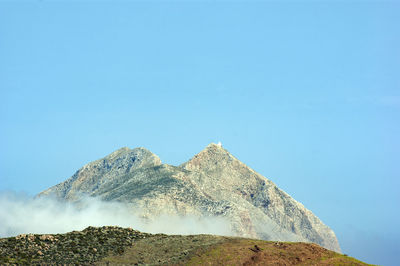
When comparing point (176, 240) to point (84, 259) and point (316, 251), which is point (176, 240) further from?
point (316, 251)

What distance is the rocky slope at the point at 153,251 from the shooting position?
115m

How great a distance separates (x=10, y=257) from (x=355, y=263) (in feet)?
220

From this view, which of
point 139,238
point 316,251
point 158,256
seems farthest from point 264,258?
point 139,238

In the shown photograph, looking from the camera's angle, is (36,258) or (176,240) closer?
(36,258)

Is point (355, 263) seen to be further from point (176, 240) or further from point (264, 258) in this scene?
point (176, 240)

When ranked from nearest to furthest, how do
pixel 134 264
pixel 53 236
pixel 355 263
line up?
pixel 355 263
pixel 134 264
pixel 53 236

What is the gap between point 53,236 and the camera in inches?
5113

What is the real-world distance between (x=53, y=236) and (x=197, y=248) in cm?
3247

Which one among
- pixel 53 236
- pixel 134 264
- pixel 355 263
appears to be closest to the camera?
pixel 355 263

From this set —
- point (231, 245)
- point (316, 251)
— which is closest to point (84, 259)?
point (231, 245)

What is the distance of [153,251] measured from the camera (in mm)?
126000

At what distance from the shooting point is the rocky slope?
11475 centimetres

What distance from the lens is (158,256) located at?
12294cm

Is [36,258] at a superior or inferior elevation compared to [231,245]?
inferior
